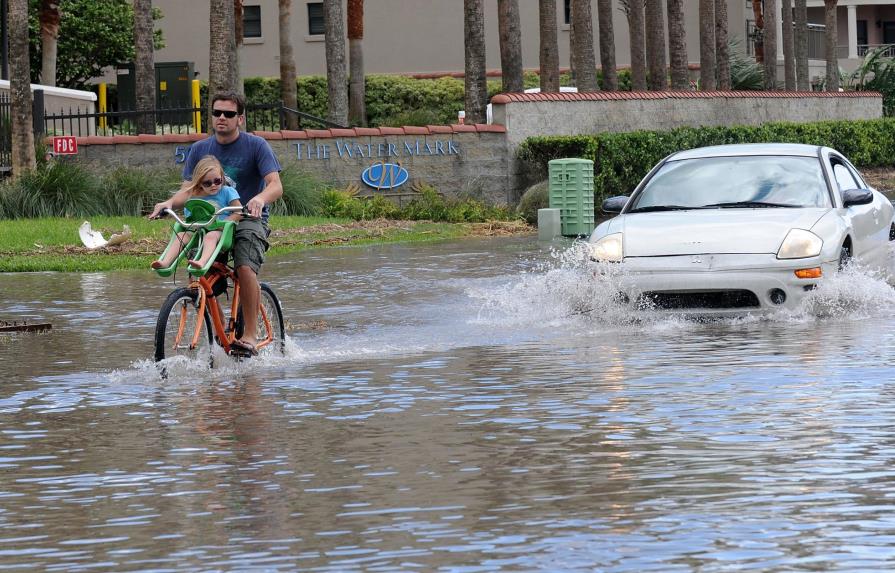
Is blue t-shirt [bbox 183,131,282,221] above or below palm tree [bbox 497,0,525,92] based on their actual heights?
below

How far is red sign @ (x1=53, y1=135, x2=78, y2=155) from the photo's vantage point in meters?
27.5

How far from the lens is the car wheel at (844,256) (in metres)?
13.4

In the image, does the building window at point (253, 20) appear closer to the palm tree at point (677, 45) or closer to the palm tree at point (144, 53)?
the palm tree at point (677, 45)

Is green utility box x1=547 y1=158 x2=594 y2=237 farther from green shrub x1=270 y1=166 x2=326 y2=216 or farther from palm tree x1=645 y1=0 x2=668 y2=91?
palm tree x1=645 y1=0 x2=668 y2=91

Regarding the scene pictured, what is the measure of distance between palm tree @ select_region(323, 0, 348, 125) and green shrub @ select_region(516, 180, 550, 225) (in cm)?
992

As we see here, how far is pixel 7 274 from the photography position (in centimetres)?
1919

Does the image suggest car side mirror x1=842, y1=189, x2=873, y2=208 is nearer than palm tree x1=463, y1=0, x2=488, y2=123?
Yes

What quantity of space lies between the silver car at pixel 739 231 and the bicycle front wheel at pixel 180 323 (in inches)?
142

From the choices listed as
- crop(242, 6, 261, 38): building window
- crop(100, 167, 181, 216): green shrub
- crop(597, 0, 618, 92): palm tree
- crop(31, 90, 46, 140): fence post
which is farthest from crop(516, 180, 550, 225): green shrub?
crop(242, 6, 261, 38): building window

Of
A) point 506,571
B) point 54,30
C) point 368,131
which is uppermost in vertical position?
point 54,30

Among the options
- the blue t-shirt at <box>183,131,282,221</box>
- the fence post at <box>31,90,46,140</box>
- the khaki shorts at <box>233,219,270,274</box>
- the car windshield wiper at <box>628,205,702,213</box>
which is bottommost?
the khaki shorts at <box>233,219,270,274</box>

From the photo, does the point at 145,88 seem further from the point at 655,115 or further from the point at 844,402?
the point at 844,402

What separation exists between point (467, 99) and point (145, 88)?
6253 mm

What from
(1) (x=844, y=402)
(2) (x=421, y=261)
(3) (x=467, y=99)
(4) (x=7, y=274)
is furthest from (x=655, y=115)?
(1) (x=844, y=402)
